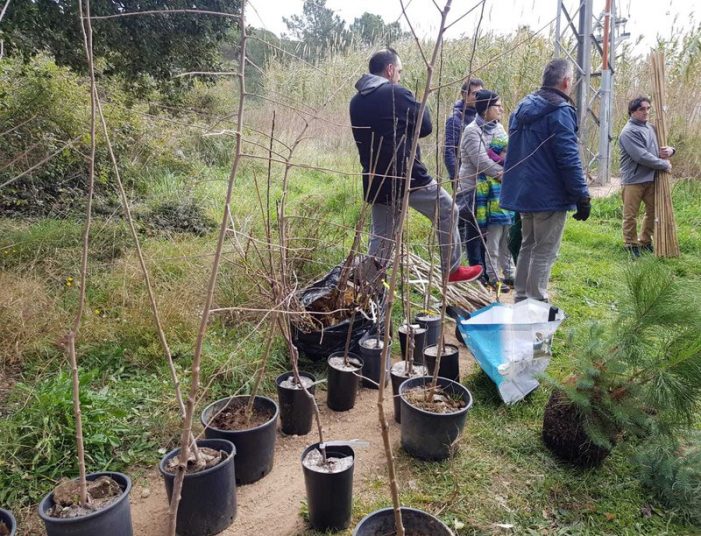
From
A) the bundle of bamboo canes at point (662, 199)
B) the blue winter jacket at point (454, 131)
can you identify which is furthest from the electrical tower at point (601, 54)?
the blue winter jacket at point (454, 131)

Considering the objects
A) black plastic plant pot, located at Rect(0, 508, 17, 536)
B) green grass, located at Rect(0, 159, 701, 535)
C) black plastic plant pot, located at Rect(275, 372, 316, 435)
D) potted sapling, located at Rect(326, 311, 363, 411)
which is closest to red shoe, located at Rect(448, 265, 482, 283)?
green grass, located at Rect(0, 159, 701, 535)

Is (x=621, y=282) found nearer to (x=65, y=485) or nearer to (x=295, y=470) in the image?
(x=295, y=470)

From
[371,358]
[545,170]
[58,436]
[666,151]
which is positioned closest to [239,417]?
[58,436]

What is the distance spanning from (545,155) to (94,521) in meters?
3.12

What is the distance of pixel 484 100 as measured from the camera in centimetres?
369

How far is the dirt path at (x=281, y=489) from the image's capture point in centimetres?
193

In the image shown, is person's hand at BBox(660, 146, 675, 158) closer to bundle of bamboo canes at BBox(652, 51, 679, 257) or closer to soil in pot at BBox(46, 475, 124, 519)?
bundle of bamboo canes at BBox(652, 51, 679, 257)

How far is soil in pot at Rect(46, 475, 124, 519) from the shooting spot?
1.61 meters

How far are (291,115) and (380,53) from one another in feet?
21.1

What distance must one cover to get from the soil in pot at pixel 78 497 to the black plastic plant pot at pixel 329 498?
699mm

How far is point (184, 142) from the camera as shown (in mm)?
8219

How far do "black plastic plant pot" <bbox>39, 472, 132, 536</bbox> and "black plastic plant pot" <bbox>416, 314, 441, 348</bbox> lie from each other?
204cm

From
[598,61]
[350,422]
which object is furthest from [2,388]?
[598,61]

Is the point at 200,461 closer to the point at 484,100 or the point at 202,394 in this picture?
the point at 202,394
